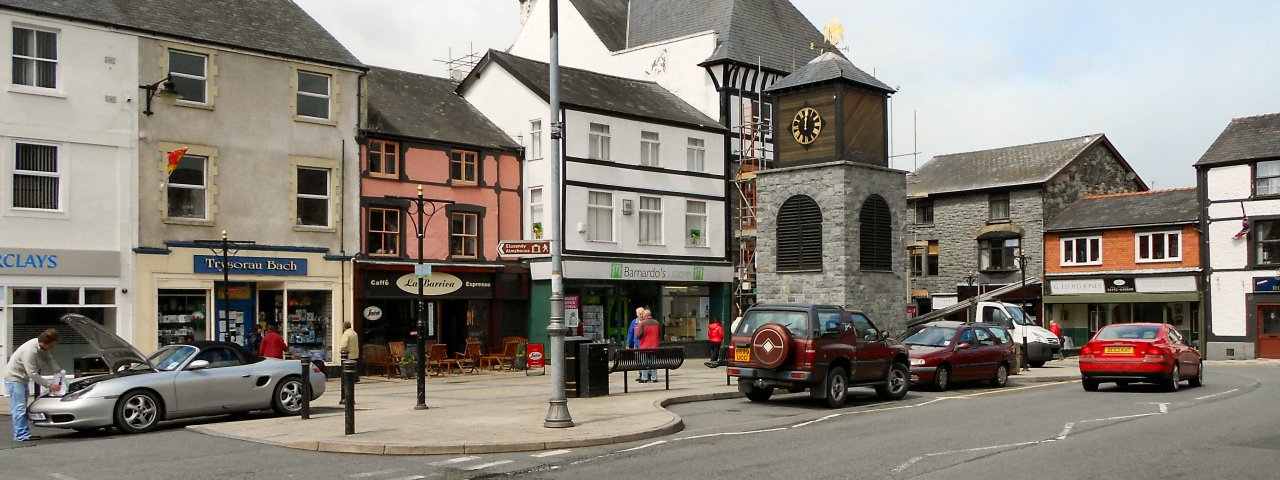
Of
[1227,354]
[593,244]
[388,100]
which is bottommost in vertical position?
[1227,354]

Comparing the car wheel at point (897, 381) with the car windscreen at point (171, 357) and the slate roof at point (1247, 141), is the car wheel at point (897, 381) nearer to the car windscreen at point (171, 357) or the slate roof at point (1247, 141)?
the car windscreen at point (171, 357)

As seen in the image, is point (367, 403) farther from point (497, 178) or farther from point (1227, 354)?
point (1227, 354)

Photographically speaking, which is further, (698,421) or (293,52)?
(293,52)

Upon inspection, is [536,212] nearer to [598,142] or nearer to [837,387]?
[598,142]

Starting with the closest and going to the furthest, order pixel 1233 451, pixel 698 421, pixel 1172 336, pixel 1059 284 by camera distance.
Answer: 1. pixel 1233 451
2. pixel 698 421
3. pixel 1172 336
4. pixel 1059 284

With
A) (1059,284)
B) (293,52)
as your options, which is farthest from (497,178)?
(1059,284)

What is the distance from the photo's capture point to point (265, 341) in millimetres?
23938

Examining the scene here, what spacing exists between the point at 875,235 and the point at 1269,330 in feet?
66.2

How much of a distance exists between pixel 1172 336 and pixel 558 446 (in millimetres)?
15038

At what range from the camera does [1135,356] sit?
2239 cm

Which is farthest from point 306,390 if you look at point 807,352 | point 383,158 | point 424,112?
point 424,112

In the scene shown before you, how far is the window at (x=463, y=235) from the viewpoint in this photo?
107ft

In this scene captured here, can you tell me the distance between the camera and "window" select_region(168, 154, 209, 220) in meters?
27.0

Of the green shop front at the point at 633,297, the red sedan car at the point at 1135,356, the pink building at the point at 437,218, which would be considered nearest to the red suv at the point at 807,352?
the red sedan car at the point at 1135,356
